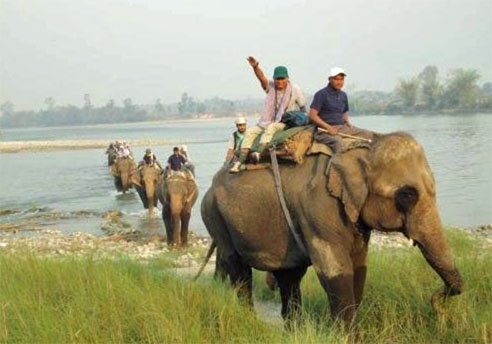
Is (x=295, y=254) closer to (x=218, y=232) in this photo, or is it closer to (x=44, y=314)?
(x=218, y=232)

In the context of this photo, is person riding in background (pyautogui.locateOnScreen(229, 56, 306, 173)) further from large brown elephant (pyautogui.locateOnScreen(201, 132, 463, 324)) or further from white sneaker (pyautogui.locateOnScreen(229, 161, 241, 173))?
large brown elephant (pyautogui.locateOnScreen(201, 132, 463, 324))

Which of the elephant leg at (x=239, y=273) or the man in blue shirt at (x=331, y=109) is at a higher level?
the man in blue shirt at (x=331, y=109)

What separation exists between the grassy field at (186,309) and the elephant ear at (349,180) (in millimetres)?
918

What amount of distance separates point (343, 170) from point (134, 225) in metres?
14.9


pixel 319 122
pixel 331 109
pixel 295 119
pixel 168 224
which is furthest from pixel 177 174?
pixel 319 122

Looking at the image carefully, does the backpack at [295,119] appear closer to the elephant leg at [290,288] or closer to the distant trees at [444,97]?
the elephant leg at [290,288]

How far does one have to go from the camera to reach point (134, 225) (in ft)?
64.2

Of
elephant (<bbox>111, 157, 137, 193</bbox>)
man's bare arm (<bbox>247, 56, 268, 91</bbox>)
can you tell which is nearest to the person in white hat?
man's bare arm (<bbox>247, 56, 268, 91</bbox>)

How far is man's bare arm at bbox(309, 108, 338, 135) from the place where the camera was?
5651mm

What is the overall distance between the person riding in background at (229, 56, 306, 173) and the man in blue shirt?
1.46 feet

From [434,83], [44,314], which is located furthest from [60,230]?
[434,83]

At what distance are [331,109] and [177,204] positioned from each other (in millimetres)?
9015

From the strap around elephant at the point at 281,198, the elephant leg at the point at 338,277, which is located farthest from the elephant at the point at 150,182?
the elephant leg at the point at 338,277

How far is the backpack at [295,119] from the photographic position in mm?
6055
